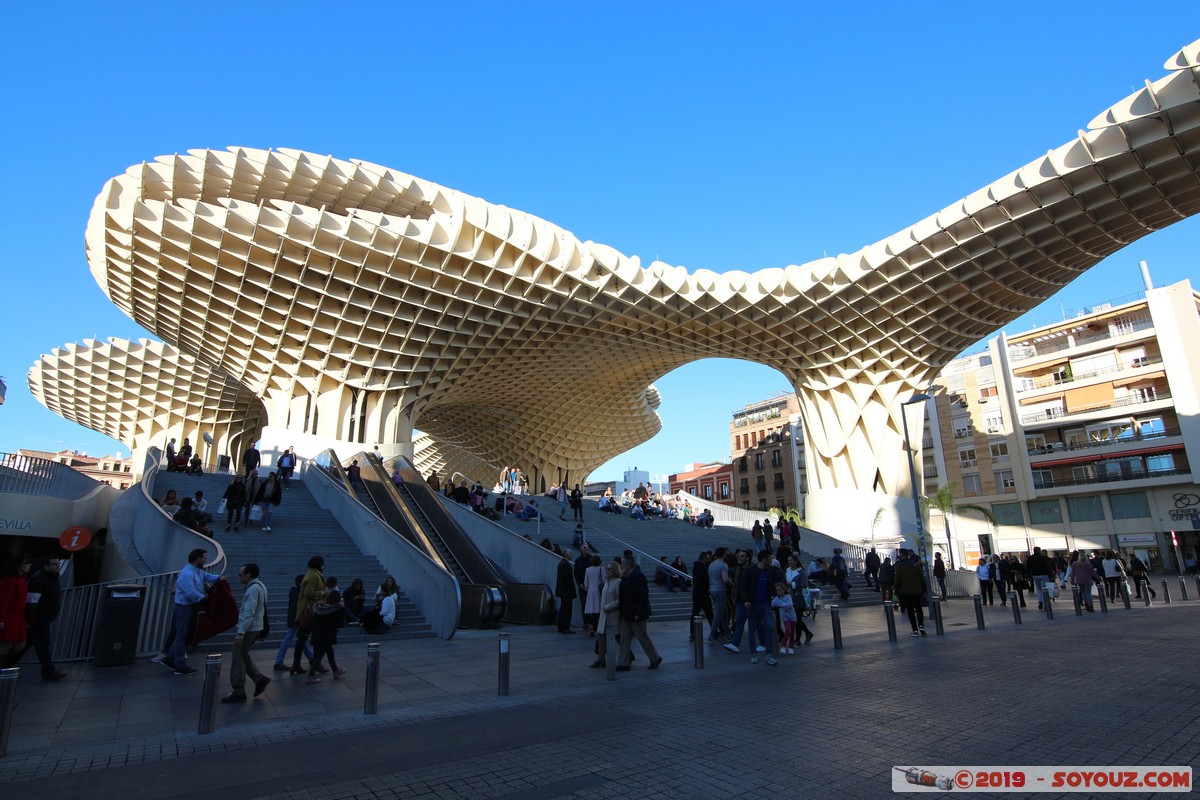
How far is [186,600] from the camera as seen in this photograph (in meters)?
7.57

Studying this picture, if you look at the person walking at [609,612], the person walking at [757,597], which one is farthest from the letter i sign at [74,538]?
the person walking at [757,597]

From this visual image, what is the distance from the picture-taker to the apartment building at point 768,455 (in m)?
60.2

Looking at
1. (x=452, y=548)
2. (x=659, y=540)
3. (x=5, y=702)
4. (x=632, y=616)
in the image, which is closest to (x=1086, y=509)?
(x=659, y=540)

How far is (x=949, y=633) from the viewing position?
1152 centimetres

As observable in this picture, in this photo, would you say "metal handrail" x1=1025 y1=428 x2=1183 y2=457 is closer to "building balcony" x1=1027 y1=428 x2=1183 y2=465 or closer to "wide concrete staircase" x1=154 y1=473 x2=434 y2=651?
"building balcony" x1=1027 y1=428 x2=1183 y2=465

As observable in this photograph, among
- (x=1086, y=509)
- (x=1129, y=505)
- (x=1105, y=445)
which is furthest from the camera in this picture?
(x=1086, y=509)

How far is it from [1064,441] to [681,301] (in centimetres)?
2884

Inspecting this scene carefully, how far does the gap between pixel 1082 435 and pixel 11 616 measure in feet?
159

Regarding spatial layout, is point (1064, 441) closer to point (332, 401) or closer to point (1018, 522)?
point (1018, 522)

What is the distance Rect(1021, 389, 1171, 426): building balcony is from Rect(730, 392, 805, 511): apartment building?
64.7ft

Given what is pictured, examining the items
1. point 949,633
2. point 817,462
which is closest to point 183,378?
point 817,462

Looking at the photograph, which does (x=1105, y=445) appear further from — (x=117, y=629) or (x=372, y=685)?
(x=117, y=629)

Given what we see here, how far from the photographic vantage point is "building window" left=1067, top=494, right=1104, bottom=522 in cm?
3850

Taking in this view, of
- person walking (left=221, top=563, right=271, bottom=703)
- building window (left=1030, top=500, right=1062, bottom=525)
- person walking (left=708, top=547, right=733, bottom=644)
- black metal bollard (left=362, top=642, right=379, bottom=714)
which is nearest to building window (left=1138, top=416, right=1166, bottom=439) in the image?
building window (left=1030, top=500, right=1062, bottom=525)
